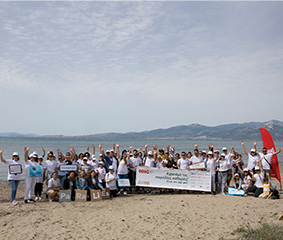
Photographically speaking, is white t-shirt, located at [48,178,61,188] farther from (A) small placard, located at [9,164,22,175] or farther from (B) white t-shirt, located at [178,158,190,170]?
(B) white t-shirt, located at [178,158,190,170]

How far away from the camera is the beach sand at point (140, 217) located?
685 cm

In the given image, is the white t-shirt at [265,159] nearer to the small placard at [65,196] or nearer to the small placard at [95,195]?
the small placard at [95,195]

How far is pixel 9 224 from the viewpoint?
738cm

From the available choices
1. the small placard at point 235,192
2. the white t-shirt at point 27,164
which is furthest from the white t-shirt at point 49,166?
the small placard at point 235,192

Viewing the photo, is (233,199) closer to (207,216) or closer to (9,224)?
(207,216)

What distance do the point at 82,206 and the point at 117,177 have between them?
8.27 ft

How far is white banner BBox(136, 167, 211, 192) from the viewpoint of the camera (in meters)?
11.7

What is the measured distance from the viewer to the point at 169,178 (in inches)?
463

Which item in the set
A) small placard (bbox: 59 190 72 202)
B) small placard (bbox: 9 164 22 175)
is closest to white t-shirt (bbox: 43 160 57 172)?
small placard (bbox: 59 190 72 202)

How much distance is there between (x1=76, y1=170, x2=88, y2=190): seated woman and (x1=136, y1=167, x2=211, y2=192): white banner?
258cm

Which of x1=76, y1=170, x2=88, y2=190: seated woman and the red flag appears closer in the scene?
x1=76, y1=170, x2=88, y2=190: seated woman

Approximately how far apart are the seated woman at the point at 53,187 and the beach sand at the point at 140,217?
0.36 metres

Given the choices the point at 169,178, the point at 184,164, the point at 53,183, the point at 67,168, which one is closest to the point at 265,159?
the point at 184,164

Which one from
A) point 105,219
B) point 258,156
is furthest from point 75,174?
point 258,156
